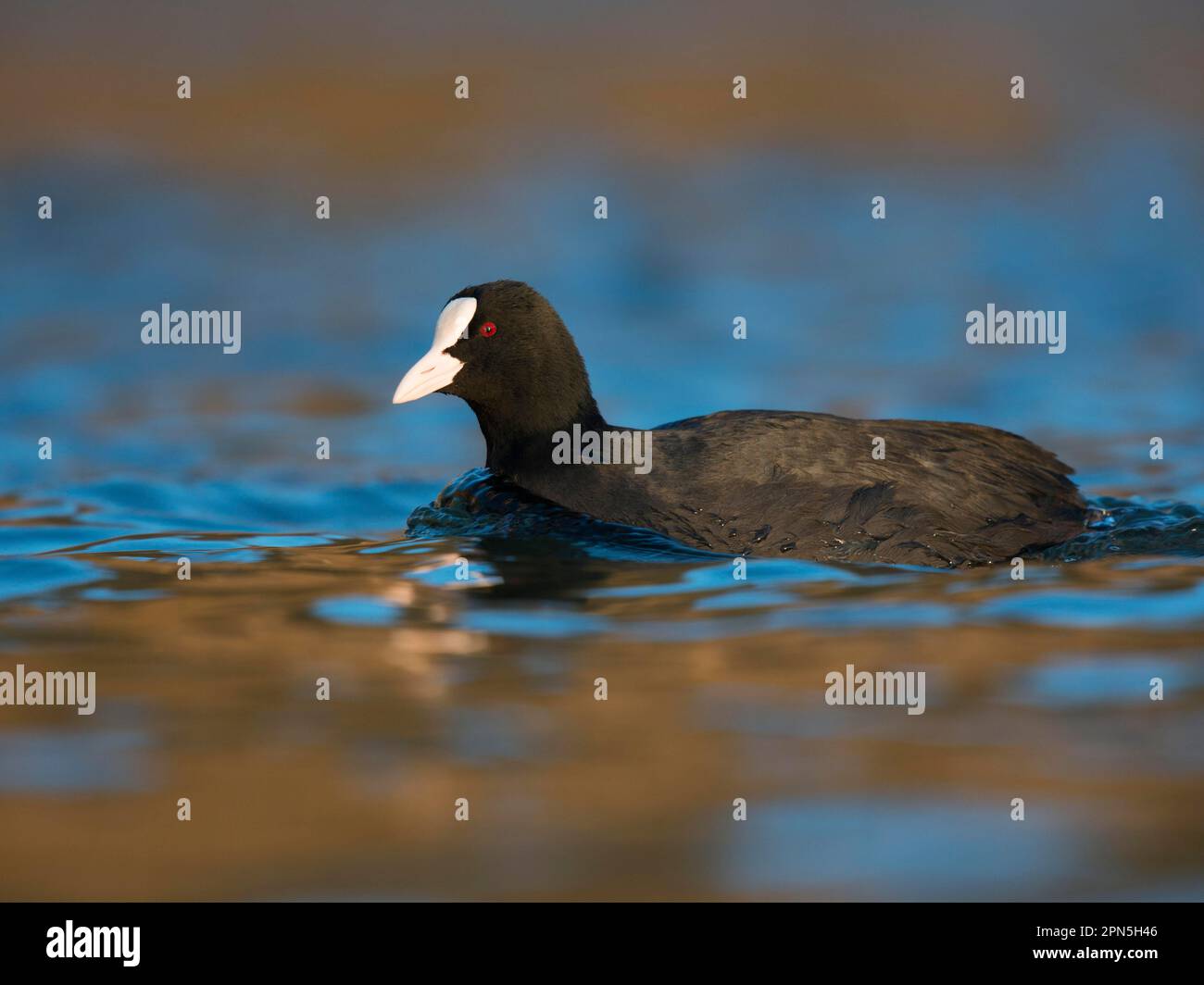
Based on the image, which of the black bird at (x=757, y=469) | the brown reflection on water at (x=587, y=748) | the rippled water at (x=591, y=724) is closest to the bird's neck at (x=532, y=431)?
the black bird at (x=757, y=469)

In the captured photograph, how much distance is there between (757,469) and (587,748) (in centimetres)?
232

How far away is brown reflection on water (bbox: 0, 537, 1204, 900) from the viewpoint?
4125 millimetres

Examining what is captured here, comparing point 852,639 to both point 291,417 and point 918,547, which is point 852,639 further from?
point 291,417

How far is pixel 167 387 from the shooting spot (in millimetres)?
11680

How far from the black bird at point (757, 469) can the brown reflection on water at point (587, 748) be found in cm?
31

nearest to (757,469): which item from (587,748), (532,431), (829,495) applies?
(829,495)

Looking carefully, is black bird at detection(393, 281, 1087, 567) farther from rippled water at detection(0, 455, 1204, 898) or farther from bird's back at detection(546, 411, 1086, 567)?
rippled water at detection(0, 455, 1204, 898)

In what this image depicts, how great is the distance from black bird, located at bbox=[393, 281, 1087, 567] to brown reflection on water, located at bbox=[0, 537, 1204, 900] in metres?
0.31

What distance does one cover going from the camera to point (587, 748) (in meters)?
4.84

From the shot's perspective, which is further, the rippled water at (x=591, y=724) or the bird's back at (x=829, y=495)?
the bird's back at (x=829, y=495)

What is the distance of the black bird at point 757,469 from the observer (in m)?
6.80

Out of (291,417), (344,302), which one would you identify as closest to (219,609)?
(291,417)

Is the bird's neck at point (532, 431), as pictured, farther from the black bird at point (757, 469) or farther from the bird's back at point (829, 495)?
the bird's back at point (829, 495)

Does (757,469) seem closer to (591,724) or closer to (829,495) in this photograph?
(829,495)
